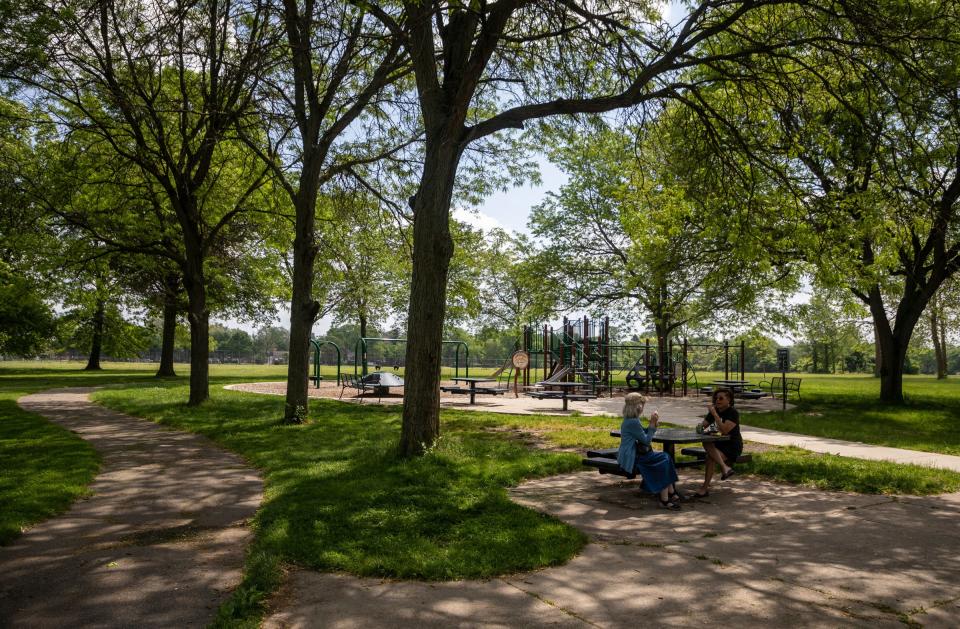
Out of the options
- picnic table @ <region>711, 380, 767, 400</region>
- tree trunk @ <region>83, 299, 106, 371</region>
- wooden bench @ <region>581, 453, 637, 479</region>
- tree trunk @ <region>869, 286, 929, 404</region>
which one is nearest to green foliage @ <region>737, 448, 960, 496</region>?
wooden bench @ <region>581, 453, 637, 479</region>

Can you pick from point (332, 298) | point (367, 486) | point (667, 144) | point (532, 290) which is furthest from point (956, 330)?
point (367, 486)

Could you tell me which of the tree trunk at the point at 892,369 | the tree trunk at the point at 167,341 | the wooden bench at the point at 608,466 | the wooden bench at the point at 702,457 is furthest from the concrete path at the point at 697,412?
the tree trunk at the point at 167,341

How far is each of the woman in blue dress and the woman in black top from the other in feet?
2.27

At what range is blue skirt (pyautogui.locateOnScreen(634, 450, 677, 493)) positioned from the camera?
6973mm

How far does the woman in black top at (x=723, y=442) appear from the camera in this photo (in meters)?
7.52

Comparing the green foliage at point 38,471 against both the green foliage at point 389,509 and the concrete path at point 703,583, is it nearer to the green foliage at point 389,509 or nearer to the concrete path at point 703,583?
the green foliage at point 389,509

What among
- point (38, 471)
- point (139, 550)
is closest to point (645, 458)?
point (139, 550)

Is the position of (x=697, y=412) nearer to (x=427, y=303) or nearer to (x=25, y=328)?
(x=427, y=303)

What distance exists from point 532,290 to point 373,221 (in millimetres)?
14028

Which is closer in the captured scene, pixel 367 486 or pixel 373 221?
pixel 367 486

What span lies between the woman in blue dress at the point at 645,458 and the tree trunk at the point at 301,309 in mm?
7786

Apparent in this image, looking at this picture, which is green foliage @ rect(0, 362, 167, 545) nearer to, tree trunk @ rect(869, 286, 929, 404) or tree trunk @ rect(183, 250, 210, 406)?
tree trunk @ rect(183, 250, 210, 406)

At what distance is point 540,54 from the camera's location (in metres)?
10.4

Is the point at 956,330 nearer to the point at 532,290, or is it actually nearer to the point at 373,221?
the point at 532,290
